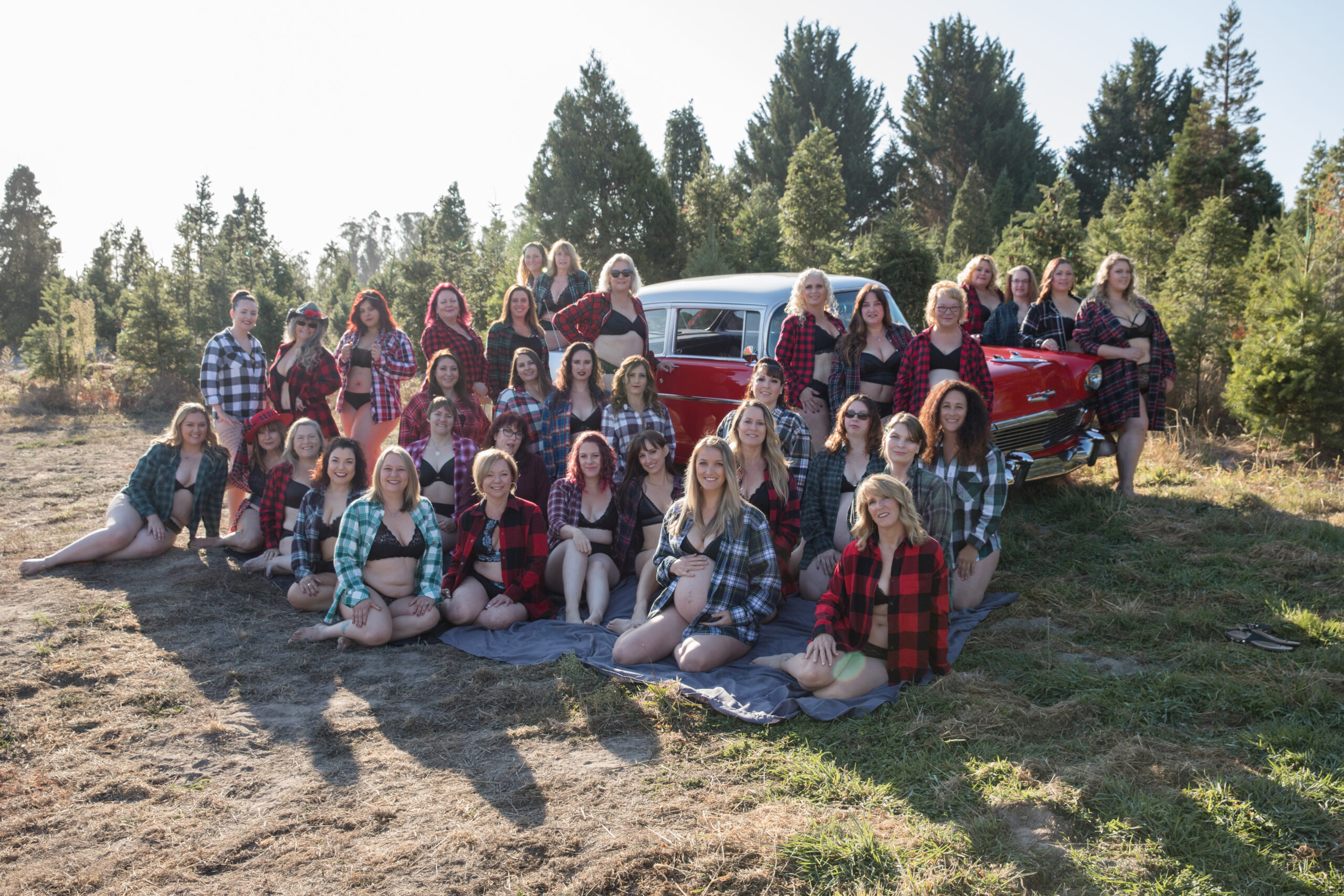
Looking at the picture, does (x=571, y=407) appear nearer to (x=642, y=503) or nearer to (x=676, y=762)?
(x=642, y=503)

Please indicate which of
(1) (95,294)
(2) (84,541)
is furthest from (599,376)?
(1) (95,294)

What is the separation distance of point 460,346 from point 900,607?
14.6ft

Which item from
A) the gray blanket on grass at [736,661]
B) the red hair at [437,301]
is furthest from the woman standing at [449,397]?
the gray blanket on grass at [736,661]

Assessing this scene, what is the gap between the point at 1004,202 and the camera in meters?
30.0

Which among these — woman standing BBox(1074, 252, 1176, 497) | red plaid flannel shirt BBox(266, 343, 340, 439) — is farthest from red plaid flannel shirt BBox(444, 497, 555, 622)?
woman standing BBox(1074, 252, 1176, 497)

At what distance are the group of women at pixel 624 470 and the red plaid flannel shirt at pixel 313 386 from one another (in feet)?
0.07

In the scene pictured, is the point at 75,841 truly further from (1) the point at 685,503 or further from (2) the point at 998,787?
(2) the point at 998,787

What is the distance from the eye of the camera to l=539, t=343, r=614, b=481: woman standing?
6305 mm

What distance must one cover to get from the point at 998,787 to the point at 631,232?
1720cm

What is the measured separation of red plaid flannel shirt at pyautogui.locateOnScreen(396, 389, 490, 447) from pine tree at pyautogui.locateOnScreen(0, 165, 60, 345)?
30986 mm

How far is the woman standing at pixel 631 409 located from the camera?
6055mm

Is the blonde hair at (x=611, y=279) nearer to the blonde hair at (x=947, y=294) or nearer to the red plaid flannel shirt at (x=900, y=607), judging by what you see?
the blonde hair at (x=947, y=294)

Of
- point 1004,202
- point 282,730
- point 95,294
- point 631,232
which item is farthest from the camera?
point 1004,202

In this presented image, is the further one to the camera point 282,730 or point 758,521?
point 758,521
